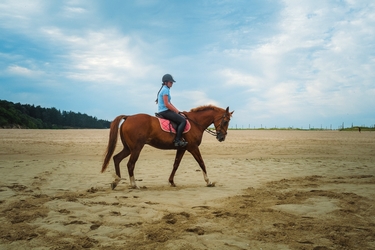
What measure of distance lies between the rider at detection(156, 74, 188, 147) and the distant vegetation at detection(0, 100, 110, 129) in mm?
65494

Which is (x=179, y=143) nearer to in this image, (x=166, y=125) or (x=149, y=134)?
(x=166, y=125)

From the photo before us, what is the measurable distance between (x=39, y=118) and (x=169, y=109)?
323 ft

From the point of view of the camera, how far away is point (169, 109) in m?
8.34

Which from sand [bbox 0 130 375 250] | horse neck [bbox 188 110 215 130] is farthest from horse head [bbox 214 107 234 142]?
sand [bbox 0 130 375 250]

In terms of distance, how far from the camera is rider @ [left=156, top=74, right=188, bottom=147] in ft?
27.0

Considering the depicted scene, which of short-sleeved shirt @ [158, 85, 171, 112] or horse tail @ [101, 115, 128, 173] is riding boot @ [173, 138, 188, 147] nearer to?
short-sleeved shirt @ [158, 85, 171, 112]

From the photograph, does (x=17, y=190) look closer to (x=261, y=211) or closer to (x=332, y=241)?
(x=261, y=211)

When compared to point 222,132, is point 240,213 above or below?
below

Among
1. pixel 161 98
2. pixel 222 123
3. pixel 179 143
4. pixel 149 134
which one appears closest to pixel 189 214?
Answer: pixel 179 143

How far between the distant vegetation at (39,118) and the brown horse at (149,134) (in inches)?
2556

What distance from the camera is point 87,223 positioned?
14.5 ft

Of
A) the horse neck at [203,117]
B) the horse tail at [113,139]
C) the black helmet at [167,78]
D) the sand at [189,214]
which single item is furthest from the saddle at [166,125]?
the sand at [189,214]

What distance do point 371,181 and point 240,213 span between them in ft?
19.1

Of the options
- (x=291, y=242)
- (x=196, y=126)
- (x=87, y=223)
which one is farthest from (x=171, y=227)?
(x=196, y=126)
